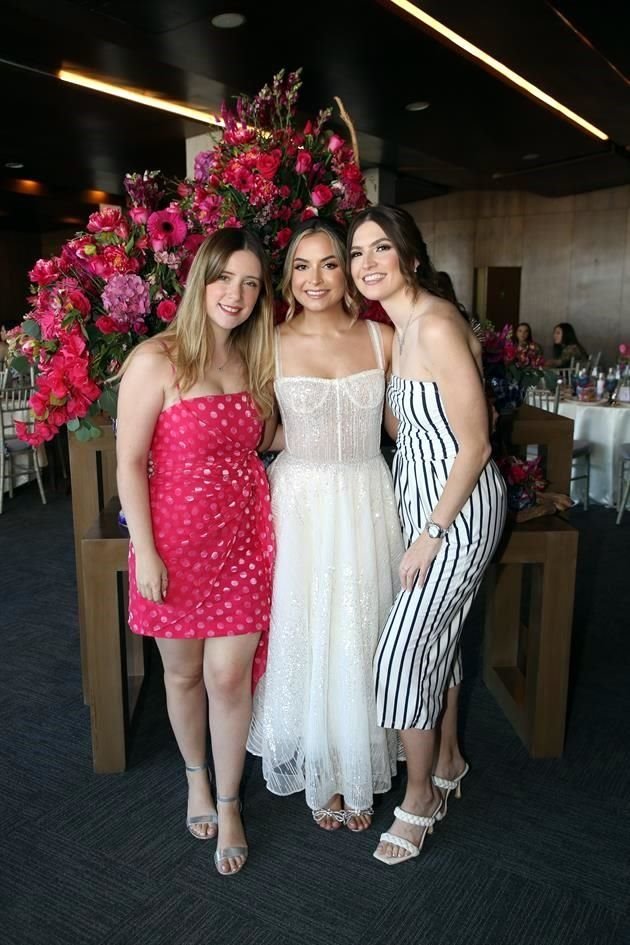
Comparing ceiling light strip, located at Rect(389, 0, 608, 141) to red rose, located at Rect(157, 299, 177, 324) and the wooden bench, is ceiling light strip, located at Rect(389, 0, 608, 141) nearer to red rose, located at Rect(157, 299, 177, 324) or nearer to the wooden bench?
red rose, located at Rect(157, 299, 177, 324)

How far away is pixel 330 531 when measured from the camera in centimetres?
204

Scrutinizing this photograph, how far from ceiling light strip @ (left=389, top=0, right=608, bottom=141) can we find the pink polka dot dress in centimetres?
381

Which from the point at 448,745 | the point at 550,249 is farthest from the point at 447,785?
the point at 550,249

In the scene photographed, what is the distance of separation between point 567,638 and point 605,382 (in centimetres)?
430

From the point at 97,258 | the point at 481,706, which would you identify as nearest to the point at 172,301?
the point at 97,258

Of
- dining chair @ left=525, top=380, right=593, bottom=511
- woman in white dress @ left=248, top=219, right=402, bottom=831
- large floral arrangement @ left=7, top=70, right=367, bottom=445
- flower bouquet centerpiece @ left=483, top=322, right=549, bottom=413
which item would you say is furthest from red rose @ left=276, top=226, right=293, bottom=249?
dining chair @ left=525, top=380, right=593, bottom=511

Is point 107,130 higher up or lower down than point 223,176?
higher up

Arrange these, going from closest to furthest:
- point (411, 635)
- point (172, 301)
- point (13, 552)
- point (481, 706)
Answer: point (411, 635)
point (172, 301)
point (481, 706)
point (13, 552)

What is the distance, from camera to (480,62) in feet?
19.0

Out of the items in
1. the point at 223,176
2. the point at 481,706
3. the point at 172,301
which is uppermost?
the point at 223,176

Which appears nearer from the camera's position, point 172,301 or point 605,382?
point 172,301

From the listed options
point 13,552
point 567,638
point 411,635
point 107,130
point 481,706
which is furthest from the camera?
point 107,130

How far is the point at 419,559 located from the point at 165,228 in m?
1.14

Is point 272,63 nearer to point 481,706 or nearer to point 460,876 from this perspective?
point 481,706
